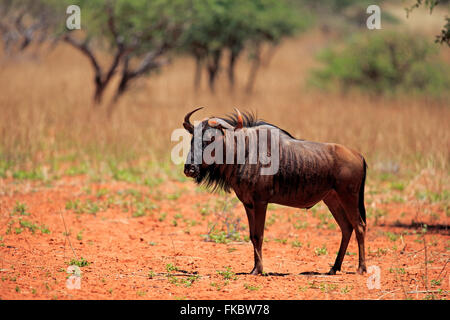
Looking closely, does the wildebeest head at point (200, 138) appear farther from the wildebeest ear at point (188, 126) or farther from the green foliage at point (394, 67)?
the green foliage at point (394, 67)

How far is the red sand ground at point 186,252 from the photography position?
5.27 m

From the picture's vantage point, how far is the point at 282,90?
83.8 ft

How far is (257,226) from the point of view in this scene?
5758mm

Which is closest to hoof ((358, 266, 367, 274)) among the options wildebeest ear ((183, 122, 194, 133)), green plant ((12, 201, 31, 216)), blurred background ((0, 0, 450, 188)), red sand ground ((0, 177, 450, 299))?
red sand ground ((0, 177, 450, 299))

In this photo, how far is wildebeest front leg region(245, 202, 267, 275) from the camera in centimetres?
575

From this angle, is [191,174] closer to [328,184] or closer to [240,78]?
[328,184]

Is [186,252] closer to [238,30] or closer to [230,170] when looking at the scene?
[230,170]

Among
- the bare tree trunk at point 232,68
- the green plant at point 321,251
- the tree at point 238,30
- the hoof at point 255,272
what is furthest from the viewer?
the bare tree trunk at point 232,68

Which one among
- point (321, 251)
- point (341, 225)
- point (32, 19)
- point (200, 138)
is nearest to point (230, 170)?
point (200, 138)

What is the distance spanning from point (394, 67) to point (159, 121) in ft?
37.4

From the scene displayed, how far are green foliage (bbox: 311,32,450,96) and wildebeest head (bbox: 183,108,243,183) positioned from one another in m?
16.8

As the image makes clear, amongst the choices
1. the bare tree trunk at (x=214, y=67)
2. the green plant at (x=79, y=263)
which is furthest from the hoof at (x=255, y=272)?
the bare tree trunk at (x=214, y=67)

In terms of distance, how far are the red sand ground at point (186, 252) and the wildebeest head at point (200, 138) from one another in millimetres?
1048

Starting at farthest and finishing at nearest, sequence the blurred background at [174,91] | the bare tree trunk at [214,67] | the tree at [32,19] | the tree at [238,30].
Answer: the bare tree trunk at [214,67] → the tree at [238,30] → the tree at [32,19] → the blurred background at [174,91]
